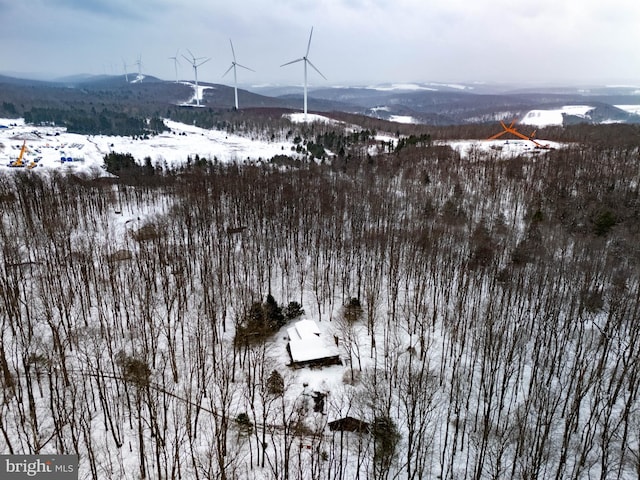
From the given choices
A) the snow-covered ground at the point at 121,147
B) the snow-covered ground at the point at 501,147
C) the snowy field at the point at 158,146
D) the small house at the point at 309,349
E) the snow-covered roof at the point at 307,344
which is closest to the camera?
the small house at the point at 309,349

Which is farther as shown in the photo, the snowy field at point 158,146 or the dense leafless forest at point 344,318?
the snowy field at point 158,146

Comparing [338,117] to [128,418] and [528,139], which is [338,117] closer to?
[528,139]

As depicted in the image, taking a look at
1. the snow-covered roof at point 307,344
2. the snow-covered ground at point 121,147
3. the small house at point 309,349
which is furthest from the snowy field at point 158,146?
the small house at point 309,349

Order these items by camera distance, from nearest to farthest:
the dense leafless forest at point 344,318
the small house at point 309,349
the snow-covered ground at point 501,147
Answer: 1. the dense leafless forest at point 344,318
2. the small house at point 309,349
3. the snow-covered ground at point 501,147

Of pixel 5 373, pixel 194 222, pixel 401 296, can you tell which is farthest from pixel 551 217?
pixel 5 373

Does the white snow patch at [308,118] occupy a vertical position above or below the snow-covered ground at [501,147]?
above

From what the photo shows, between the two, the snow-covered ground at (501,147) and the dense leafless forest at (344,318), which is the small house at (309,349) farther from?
the snow-covered ground at (501,147)

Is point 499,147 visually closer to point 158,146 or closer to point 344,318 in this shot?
point 344,318
